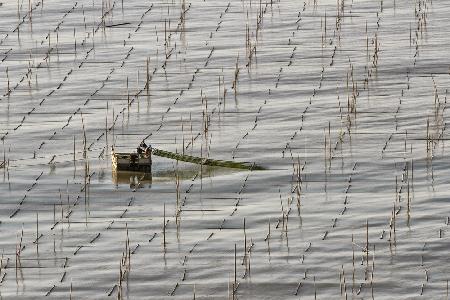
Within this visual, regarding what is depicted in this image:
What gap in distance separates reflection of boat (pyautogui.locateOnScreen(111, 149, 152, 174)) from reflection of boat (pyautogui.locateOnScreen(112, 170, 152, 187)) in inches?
2.0

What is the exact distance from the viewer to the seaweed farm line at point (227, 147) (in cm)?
2327

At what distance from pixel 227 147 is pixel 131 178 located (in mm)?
1800

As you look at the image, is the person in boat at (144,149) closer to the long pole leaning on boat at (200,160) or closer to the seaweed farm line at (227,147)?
the long pole leaning on boat at (200,160)

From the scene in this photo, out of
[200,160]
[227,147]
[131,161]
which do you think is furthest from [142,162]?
[227,147]

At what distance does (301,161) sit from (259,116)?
2.45m

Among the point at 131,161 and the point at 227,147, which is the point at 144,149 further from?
the point at 227,147

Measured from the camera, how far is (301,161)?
2742 cm

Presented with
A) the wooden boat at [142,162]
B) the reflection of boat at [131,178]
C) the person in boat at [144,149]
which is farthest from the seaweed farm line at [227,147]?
the person in boat at [144,149]

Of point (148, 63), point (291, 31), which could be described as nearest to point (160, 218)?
point (148, 63)

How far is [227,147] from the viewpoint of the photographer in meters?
28.2

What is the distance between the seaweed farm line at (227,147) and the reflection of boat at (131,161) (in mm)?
126

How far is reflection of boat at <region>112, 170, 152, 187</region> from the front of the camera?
87.9 feet

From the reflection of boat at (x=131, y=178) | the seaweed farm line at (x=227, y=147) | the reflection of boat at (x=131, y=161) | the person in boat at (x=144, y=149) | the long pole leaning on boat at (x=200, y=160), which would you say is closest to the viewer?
the seaweed farm line at (x=227, y=147)

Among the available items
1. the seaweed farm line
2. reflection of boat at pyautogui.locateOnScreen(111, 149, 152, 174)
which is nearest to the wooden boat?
reflection of boat at pyautogui.locateOnScreen(111, 149, 152, 174)
